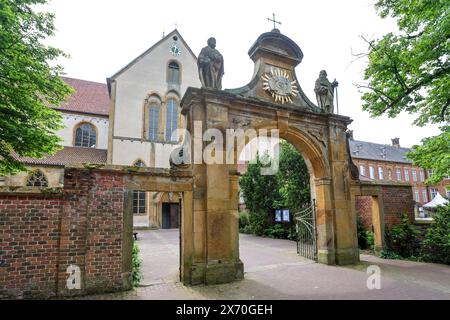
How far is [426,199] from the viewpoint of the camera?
151ft

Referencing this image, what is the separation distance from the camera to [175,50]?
26391mm

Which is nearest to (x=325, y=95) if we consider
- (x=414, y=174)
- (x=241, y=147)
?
(x=241, y=147)

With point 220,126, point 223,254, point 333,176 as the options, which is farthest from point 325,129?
point 223,254

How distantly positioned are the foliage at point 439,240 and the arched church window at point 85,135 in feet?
83.9

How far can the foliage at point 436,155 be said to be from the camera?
7.57m

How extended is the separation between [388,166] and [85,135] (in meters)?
44.9

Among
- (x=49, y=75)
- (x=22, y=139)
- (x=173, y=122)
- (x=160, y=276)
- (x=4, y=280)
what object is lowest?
(x=160, y=276)

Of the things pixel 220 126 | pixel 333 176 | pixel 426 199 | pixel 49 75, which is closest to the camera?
pixel 220 126

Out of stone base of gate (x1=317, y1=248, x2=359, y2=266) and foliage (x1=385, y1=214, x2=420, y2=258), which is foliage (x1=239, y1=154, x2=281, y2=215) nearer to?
foliage (x1=385, y1=214, x2=420, y2=258)

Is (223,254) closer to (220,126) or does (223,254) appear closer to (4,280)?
(220,126)

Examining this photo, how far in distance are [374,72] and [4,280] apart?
1150cm

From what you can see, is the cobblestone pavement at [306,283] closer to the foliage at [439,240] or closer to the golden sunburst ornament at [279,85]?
the foliage at [439,240]

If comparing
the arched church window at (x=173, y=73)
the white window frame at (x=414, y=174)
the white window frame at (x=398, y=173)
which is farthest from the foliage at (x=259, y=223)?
the white window frame at (x=414, y=174)

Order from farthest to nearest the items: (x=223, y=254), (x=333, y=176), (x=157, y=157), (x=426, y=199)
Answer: (x=426, y=199)
(x=157, y=157)
(x=333, y=176)
(x=223, y=254)
